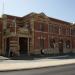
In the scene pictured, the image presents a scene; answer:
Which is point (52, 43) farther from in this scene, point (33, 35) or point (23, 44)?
point (23, 44)

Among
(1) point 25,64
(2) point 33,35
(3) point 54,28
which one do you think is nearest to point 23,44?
(2) point 33,35

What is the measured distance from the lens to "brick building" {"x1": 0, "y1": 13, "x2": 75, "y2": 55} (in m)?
43.8

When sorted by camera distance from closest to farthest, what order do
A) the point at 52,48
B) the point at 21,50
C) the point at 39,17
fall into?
1. the point at 21,50
2. the point at 39,17
3. the point at 52,48

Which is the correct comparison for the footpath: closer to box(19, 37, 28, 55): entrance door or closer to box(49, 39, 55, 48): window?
box(19, 37, 28, 55): entrance door

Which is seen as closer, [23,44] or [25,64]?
[25,64]

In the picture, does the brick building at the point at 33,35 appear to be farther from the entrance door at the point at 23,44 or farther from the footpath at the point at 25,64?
the footpath at the point at 25,64

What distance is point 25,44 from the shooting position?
4691cm

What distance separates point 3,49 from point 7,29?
4.19 meters

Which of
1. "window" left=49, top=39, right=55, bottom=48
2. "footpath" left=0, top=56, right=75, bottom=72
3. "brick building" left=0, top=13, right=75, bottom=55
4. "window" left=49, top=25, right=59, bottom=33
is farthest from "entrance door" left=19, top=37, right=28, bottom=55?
"footpath" left=0, top=56, right=75, bottom=72

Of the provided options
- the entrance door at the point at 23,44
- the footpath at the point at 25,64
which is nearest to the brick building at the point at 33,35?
the entrance door at the point at 23,44

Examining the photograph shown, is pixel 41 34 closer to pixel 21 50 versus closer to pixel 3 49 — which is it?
pixel 21 50

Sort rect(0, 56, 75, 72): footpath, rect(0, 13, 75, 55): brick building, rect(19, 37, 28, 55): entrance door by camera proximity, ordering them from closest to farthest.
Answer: rect(0, 56, 75, 72): footpath
rect(0, 13, 75, 55): brick building
rect(19, 37, 28, 55): entrance door

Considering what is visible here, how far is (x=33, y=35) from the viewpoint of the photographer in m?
47.3

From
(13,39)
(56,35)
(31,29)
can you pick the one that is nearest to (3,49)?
(13,39)
